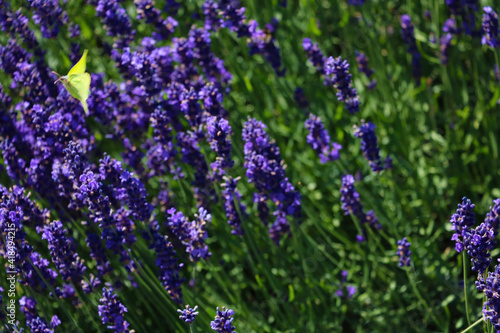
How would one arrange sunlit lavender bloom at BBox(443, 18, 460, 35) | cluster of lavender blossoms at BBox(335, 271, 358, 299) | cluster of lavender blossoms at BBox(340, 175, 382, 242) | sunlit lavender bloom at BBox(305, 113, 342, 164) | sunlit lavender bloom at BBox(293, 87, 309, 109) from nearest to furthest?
Result: cluster of lavender blossoms at BBox(340, 175, 382, 242) < sunlit lavender bloom at BBox(305, 113, 342, 164) < cluster of lavender blossoms at BBox(335, 271, 358, 299) < sunlit lavender bloom at BBox(293, 87, 309, 109) < sunlit lavender bloom at BBox(443, 18, 460, 35)

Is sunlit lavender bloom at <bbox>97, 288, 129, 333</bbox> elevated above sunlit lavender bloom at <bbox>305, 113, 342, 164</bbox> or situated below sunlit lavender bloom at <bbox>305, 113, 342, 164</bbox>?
below

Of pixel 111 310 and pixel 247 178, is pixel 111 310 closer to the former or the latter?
pixel 111 310

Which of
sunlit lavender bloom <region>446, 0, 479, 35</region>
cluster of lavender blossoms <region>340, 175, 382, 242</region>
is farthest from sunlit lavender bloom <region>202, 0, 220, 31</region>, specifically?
sunlit lavender bloom <region>446, 0, 479, 35</region>

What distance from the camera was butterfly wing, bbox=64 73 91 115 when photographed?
292cm

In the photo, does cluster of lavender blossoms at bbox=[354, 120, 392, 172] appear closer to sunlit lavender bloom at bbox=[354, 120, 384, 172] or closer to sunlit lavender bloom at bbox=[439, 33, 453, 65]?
sunlit lavender bloom at bbox=[354, 120, 384, 172]

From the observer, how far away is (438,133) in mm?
4457

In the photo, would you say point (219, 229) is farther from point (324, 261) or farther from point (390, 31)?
point (390, 31)

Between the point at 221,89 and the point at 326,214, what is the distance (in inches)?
44.0

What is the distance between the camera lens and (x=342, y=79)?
308cm

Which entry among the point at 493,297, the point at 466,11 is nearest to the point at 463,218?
the point at 493,297

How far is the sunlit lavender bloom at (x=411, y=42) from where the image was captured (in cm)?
398

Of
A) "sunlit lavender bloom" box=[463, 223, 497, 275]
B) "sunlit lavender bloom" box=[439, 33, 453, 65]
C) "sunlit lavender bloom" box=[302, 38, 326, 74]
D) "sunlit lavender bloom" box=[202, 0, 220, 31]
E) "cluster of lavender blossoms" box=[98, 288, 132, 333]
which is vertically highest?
"sunlit lavender bloom" box=[202, 0, 220, 31]

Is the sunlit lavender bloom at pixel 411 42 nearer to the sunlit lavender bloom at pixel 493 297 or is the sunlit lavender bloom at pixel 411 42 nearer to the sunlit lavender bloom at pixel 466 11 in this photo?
the sunlit lavender bloom at pixel 466 11

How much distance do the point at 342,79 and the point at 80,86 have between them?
4.43 ft
